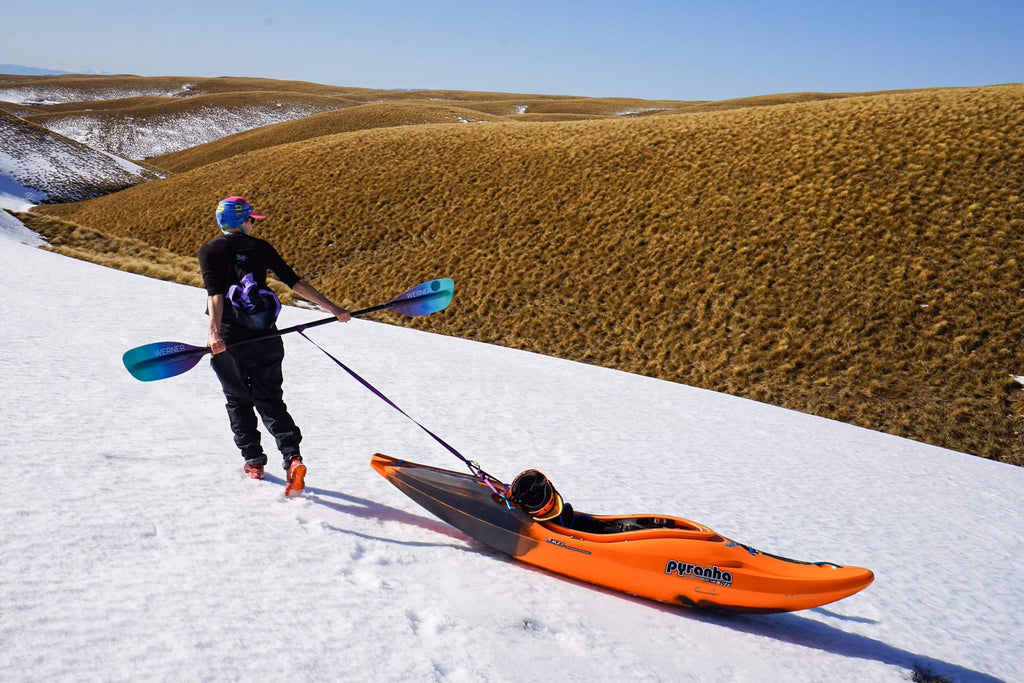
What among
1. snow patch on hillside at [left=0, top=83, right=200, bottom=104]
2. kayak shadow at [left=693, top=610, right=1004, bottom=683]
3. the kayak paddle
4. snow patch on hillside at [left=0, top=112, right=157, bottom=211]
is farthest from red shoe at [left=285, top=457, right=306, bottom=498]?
snow patch on hillside at [left=0, top=83, right=200, bottom=104]

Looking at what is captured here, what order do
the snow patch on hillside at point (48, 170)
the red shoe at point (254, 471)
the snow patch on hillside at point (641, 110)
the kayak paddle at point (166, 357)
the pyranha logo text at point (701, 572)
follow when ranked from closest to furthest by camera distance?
the pyranha logo text at point (701, 572) < the kayak paddle at point (166, 357) < the red shoe at point (254, 471) < the snow patch on hillside at point (48, 170) < the snow patch on hillside at point (641, 110)

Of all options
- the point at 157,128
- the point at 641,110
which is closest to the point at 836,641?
the point at 157,128

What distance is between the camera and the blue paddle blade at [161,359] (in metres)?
5.46

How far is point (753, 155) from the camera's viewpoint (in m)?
29.9

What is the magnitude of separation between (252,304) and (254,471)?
1668 millimetres

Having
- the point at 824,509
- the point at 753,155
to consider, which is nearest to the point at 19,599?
the point at 824,509

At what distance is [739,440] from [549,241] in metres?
18.0

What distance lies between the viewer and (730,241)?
961 inches

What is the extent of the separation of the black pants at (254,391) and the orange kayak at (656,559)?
161 cm

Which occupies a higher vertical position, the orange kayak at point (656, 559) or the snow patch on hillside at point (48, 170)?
the orange kayak at point (656, 559)

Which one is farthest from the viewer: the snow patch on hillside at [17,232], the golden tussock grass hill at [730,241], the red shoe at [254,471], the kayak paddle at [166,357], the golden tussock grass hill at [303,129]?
the golden tussock grass hill at [303,129]

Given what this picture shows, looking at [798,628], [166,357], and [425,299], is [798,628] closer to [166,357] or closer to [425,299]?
[425,299]

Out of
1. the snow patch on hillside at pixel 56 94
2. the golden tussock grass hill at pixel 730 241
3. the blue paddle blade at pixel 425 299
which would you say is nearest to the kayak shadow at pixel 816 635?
the blue paddle blade at pixel 425 299

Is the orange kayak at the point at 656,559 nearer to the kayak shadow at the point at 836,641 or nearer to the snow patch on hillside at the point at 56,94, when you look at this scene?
the kayak shadow at the point at 836,641
